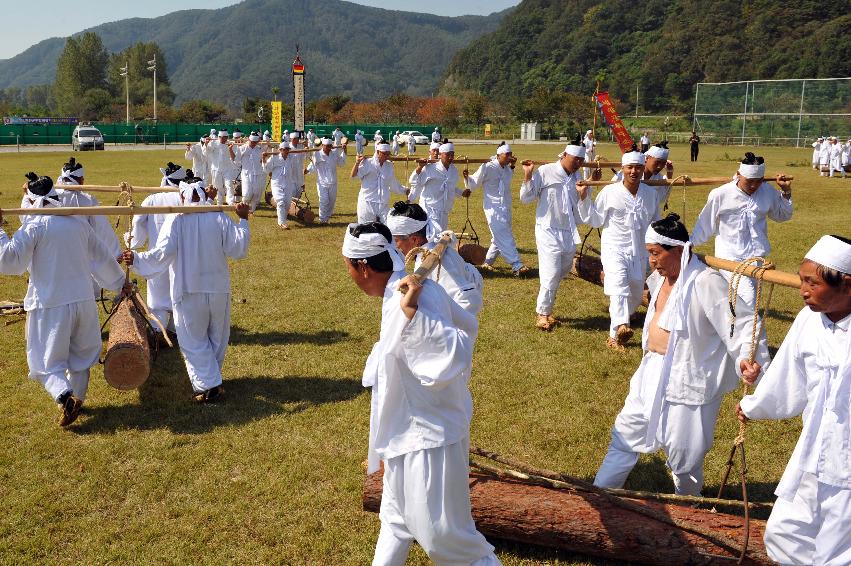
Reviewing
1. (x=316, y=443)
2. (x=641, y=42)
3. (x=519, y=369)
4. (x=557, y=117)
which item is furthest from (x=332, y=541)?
(x=641, y=42)

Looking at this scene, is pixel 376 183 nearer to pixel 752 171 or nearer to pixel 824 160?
pixel 752 171

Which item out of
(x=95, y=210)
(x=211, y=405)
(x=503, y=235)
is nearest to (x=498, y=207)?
(x=503, y=235)

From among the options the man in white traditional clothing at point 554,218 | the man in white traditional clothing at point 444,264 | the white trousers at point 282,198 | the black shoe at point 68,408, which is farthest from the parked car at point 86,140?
the man in white traditional clothing at point 444,264

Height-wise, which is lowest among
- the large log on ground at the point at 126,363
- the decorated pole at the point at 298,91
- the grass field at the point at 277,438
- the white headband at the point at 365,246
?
the grass field at the point at 277,438

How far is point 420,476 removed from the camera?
3.09 metres

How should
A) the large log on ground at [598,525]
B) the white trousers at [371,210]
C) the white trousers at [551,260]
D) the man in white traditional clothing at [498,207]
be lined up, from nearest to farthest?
the large log on ground at [598,525], the white trousers at [551,260], the man in white traditional clothing at [498,207], the white trousers at [371,210]

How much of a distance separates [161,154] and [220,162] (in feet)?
76.4

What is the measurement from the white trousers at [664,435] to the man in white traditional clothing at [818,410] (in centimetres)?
97

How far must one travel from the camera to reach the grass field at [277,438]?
440cm

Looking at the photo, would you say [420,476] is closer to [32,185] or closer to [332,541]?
[332,541]

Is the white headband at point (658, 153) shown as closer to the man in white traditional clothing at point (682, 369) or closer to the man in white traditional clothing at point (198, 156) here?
the man in white traditional clothing at point (682, 369)

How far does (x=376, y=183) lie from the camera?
43.7ft

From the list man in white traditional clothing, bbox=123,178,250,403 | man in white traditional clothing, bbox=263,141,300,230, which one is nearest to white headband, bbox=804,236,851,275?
man in white traditional clothing, bbox=123,178,250,403

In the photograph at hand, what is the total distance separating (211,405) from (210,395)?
0.10 metres
